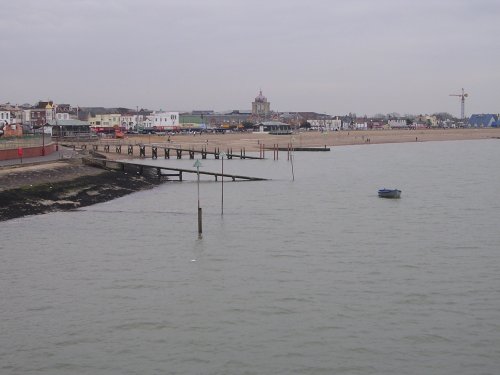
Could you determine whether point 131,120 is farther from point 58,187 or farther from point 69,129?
point 58,187

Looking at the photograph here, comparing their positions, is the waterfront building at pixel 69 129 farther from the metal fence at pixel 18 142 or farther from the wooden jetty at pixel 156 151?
the metal fence at pixel 18 142

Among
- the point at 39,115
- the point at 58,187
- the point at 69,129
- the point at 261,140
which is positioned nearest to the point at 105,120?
the point at 39,115

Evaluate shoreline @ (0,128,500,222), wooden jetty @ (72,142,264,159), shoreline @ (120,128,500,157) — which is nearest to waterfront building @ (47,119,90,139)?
shoreline @ (120,128,500,157)

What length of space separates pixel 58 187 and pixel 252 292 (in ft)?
81.0

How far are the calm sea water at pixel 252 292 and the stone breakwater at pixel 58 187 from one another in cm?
153

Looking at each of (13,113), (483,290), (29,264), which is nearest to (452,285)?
→ (483,290)

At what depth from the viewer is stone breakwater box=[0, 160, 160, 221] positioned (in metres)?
36.7

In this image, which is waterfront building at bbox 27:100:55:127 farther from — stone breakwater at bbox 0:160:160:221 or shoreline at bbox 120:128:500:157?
stone breakwater at bbox 0:160:160:221

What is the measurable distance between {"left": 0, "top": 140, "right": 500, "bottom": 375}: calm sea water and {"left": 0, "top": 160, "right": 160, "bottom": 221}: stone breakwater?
1.53 metres

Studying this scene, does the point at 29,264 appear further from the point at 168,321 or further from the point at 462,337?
the point at 462,337

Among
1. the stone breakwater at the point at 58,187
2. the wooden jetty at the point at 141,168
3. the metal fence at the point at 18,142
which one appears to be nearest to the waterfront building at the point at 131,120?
the metal fence at the point at 18,142

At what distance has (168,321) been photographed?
18.4m

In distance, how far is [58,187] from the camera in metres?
42.6

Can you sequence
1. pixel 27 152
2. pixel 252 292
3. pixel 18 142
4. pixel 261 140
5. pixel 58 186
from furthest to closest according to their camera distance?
pixel 261 140, pixel 18 142, pixel 27 152, pixel 58 186, pixel 252 292
